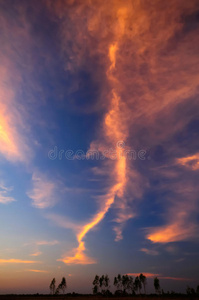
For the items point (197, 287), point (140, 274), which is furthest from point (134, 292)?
point (197, 287)

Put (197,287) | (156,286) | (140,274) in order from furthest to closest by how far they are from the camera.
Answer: (140,274) → (156,286) → (197,287)

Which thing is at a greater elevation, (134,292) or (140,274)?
(140,274)

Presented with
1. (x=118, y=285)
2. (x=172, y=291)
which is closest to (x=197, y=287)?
(x=172, y=291)

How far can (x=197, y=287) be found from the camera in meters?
129

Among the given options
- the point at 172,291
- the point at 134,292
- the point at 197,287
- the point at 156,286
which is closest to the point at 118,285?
the point at 134,292

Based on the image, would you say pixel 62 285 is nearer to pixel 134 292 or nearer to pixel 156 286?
pixel 134 292

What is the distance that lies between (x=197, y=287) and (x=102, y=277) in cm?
6836

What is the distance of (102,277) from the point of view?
5955 inches

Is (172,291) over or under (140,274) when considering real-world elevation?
under

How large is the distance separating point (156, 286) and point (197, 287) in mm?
27662

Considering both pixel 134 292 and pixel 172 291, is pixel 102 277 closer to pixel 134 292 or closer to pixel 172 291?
pixel 134 292

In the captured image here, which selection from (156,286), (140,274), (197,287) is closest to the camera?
(197,287)

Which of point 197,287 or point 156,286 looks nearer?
point 197,287

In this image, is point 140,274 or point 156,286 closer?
point 156,286
